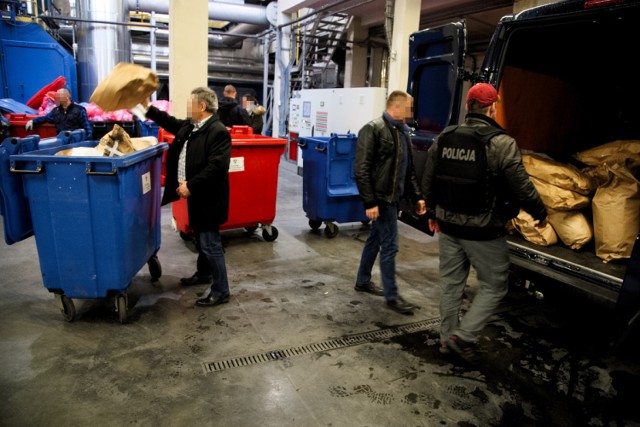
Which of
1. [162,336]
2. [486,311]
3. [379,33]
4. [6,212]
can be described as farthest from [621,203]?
[379,33]

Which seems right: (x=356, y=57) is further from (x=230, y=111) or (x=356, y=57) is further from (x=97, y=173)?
(x=97, y=173)

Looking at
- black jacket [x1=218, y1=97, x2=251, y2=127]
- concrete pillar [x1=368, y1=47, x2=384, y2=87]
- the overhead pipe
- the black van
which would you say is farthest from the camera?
concrete pillar [x1=368, y1=47, x2=384, y2=87]

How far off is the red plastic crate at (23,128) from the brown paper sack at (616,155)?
7532 mm

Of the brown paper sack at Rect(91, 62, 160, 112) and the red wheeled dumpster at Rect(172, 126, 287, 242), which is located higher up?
the brown paper sack at Rect(91, 62, 160, 112)

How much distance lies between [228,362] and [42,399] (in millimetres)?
994

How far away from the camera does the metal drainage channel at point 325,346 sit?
2695mm

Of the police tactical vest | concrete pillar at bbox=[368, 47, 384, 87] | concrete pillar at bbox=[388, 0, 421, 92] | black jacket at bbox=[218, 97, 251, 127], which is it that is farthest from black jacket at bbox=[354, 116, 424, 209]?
concrete pillar at bbox=[368, 47, 384, 87]

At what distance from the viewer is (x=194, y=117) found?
3189 mm

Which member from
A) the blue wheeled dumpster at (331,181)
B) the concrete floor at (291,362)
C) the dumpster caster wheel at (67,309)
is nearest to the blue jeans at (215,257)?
the concrete floor at (291,362)

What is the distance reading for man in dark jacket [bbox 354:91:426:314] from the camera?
10.5 feet

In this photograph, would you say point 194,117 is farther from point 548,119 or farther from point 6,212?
point 548,119

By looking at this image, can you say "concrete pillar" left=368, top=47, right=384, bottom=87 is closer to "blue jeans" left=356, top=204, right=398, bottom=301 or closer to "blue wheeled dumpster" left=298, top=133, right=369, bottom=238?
"blue wheeled dumpster" left=298, top=133, right=369, bottom=238

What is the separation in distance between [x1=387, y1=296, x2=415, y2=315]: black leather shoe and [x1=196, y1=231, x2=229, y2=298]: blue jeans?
1.36m

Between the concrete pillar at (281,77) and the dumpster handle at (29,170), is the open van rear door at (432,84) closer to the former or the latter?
the dumpster handle at (29,170)
